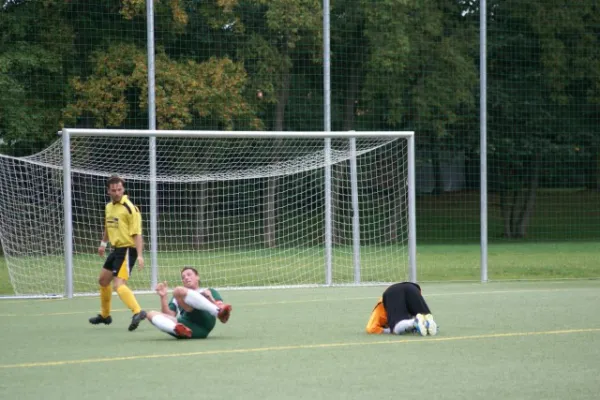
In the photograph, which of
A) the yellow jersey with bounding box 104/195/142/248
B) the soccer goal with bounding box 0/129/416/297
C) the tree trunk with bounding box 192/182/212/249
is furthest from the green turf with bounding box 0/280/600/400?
the tree trunk with bounding box 192/182/212/249

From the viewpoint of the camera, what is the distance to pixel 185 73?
20953 mm

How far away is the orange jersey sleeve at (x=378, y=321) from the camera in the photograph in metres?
10.5

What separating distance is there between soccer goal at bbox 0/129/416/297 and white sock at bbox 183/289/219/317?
6.91 metres

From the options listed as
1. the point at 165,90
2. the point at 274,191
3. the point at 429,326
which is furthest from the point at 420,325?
the point at 165,90

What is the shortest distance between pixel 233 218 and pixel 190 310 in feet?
32.3

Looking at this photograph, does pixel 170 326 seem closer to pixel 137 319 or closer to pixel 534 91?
pixel 137 319

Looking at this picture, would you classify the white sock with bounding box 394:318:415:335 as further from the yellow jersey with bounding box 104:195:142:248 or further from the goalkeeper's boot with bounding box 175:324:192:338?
the yellow jersey with bounding box 104:195:142:248

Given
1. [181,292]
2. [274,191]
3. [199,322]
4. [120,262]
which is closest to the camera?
[181,292]

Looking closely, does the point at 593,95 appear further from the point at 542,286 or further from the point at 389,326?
the point at 389,326

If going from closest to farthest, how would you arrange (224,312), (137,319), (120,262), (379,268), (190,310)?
(224,312) → (190,310) → (137,319) → (120,262) → (379,268)

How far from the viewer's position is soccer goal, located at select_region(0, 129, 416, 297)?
17.7m

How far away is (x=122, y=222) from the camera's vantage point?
11508 millimetres

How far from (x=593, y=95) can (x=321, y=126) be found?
671cm

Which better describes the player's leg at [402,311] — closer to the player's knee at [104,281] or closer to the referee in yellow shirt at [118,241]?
the referee in yellow shirt at [118,241]
